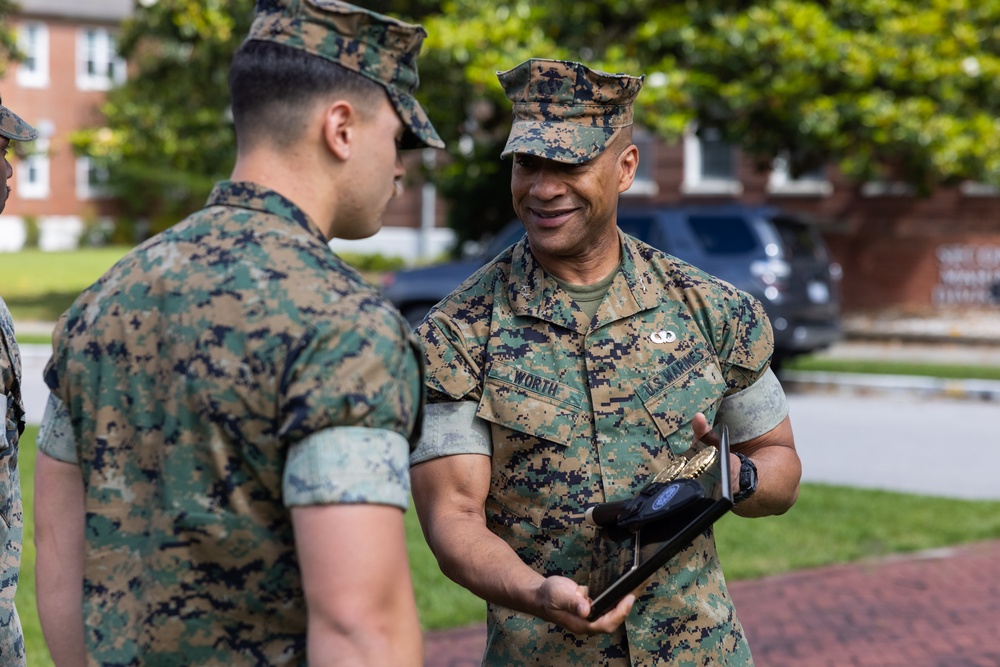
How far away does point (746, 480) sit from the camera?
104 inches

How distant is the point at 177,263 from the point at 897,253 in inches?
870

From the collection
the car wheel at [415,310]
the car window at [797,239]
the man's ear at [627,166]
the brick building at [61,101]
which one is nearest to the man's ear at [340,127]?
the man's ear at [627,166]

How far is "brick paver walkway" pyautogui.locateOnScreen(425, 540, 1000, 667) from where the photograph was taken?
18.2ft

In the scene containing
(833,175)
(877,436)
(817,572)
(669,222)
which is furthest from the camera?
(833,175)

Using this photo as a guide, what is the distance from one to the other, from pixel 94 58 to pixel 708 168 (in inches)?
1082

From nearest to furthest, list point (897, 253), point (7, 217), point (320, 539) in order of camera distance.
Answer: point (320, 539)
point (897, 253)
point (7, 217)

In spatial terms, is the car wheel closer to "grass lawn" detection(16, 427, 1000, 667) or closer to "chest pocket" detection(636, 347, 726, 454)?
"grass lawn" detection(16, 427, 1000, 667)

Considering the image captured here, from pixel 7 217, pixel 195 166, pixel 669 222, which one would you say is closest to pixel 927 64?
pixel 669 222

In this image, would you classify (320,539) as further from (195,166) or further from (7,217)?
(7,217)

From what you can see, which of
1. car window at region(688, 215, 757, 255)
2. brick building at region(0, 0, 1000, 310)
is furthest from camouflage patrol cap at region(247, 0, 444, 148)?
brick building at region(0, 0, 1000, 310)

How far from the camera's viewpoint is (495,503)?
9.14 feet

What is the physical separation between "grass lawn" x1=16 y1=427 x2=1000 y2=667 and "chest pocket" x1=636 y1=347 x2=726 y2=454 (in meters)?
3.33

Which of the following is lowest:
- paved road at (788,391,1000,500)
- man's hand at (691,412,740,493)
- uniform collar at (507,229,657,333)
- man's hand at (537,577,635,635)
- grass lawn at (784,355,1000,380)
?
grass lawn at (784,355,1000,380)

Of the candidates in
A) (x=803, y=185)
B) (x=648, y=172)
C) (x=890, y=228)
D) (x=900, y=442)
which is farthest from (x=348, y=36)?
(x=648, y=172)
